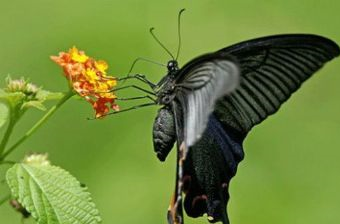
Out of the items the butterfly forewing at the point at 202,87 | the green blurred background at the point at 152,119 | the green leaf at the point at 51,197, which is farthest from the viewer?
the green blurred background at the point at 152,119

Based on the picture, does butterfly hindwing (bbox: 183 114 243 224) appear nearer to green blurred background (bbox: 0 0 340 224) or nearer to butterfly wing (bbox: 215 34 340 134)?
butterfly wing (bbox: 215 34 340 134)

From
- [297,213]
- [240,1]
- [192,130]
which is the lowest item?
[297,213]

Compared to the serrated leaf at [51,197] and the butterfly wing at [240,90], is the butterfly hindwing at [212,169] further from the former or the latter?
the serrated leaf at [51,197]

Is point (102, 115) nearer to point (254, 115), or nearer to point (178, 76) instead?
point (178, 76)

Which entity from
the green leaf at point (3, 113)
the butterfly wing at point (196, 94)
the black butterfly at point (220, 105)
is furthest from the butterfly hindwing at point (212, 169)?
the green leaf at point (3, 113)

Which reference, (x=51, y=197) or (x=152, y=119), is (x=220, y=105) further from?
(x=152, y=119)

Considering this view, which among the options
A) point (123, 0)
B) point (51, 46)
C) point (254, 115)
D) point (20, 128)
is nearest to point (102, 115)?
point (254, 115)
